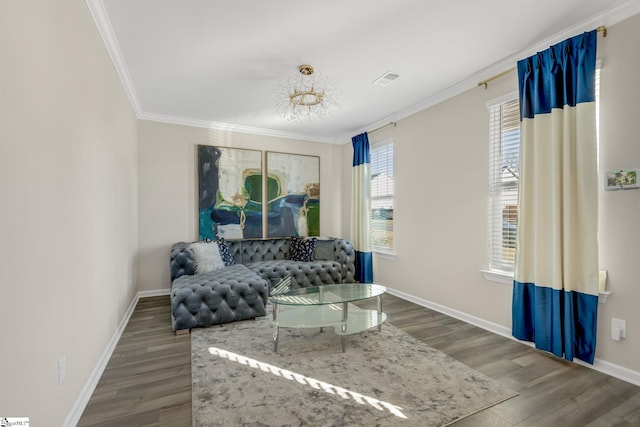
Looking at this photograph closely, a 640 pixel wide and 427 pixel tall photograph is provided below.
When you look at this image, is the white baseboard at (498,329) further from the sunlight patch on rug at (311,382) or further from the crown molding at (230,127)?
the crown molding at (230,127)

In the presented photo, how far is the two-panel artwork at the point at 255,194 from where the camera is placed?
466 cm

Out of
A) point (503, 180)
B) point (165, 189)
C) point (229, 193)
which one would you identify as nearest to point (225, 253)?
point (229, 193)

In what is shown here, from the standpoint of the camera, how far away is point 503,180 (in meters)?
3.05

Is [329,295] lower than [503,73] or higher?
lower

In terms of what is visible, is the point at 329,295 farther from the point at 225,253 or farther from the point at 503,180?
the point at 503,180

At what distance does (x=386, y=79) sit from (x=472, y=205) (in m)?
1.71

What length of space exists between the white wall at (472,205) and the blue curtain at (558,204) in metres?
0.13

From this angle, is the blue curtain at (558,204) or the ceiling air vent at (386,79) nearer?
the blue curtain at (558,204)

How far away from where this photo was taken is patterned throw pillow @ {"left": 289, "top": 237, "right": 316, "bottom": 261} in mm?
4804

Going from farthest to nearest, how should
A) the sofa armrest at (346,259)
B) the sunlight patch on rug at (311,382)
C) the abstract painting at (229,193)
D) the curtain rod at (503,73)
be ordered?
the sofa armrest at (346,259), the abstract painting at (229,193), the curtain rod at (503,73), the sunlight patch on rug at (311,382)

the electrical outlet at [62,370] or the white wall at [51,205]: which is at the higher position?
the white wall at [51,205]

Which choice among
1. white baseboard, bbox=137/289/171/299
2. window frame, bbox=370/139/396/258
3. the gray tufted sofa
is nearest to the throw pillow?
the gray tufted sofa

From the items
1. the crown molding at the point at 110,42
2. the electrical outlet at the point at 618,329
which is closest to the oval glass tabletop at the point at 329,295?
the electrical outlet at the point at 618,329

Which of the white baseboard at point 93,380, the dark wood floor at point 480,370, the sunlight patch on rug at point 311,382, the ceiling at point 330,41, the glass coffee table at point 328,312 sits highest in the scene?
the ceiling at point 330,41
